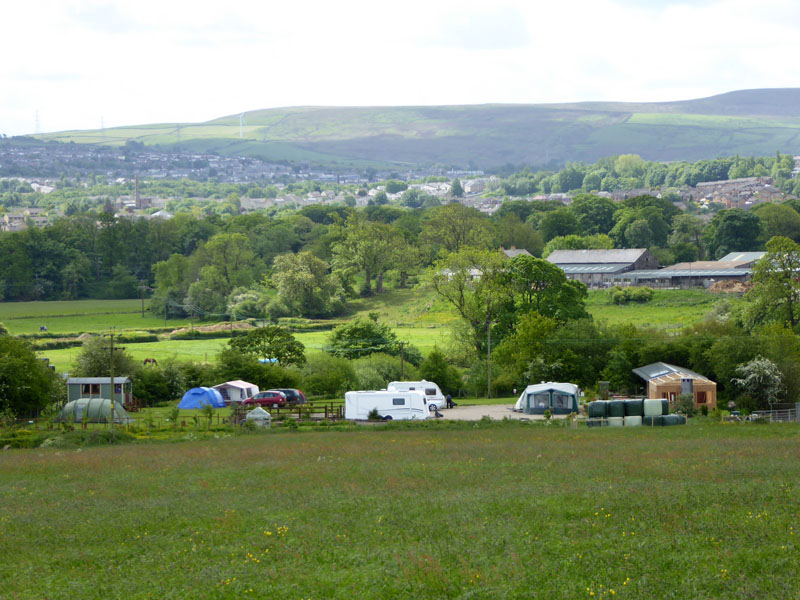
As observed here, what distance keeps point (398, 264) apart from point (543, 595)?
390 ft

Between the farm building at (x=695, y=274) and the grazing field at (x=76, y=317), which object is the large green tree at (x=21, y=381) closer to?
the grazing field at (x=76, y=317)

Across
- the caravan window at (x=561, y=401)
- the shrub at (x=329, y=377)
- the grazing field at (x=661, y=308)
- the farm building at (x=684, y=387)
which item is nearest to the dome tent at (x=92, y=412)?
the shrub at (x=329, y=377)

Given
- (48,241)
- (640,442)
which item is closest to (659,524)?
(640,442)

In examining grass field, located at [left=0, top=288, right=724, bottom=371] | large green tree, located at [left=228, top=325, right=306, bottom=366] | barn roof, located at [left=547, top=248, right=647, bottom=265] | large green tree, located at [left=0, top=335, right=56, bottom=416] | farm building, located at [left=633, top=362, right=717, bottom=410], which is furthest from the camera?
barn roof, located at [left=547, top=248, right=647, bottom=265]

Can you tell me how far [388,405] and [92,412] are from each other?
1538 cm

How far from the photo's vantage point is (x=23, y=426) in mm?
45219

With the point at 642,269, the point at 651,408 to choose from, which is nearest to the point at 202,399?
the point at 651,408

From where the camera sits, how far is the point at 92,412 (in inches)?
1901

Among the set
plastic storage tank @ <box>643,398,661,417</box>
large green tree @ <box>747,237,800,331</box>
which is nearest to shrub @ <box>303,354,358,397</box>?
plastic storage tank @ <box>643,398,661,417</box>

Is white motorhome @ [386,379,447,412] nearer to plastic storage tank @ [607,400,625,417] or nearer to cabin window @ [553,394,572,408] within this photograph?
cabin window @ [553,394,572,408]

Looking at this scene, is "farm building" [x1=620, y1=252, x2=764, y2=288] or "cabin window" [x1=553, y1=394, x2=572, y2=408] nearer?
"cabin window" [x1=553, y1=394, x2=572, y2=408]

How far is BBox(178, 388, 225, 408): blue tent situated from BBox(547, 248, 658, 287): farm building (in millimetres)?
77263

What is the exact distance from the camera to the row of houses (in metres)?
120

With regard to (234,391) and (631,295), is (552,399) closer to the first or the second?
(234,391)
